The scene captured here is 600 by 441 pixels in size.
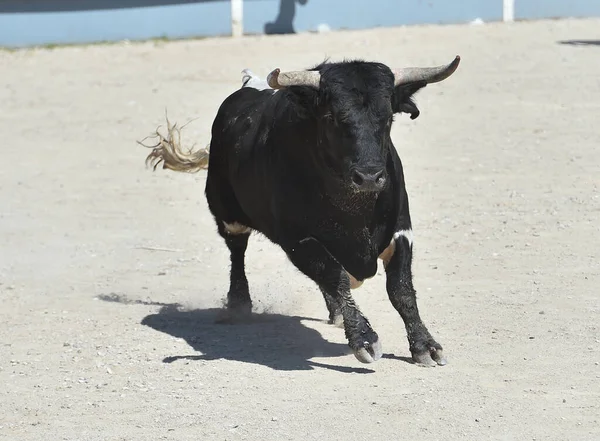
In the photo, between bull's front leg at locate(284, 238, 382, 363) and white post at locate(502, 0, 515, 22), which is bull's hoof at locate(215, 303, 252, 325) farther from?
white post at locate(502, 0, 515, 22)

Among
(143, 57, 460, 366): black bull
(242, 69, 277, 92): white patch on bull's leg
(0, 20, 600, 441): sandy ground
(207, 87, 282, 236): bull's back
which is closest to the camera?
(0, 20, 600, 441): sandy ground

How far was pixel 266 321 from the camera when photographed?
325 inches

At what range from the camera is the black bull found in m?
6.61

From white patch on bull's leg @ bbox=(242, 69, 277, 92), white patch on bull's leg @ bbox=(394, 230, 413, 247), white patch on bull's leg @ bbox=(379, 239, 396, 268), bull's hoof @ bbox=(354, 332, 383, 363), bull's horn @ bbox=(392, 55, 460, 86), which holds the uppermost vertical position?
bull's horn @ bbox=(392, 55, 460, 86)

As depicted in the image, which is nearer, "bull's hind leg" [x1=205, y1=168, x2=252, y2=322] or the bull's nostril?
the bull's nostril

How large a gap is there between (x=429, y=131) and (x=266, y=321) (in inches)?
243

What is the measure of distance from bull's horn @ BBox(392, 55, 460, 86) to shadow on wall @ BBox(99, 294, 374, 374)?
1.56 metres

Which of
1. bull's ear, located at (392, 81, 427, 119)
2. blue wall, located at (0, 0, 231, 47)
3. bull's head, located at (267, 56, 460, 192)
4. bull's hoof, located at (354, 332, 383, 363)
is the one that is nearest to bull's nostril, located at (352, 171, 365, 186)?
bull's head, located at (267, 56, 460, 192)

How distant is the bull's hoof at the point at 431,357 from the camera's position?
22.1 ft

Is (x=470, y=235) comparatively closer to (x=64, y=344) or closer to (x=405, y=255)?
(x=405, y=255)

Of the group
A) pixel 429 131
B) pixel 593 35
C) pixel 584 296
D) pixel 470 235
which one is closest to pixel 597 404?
pixel 584 296

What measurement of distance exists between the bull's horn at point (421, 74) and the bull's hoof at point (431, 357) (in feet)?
4.74

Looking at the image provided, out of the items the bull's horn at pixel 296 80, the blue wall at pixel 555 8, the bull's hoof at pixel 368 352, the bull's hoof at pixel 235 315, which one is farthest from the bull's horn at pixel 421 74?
the blue wall at pixel 555 8

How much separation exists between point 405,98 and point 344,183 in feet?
2.12
